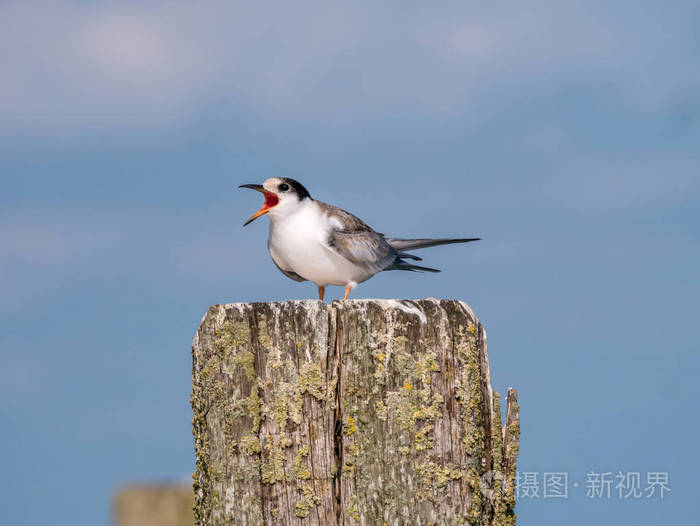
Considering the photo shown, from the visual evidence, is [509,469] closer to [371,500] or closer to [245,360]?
[371,500]

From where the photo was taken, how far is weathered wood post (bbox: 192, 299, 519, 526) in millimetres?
4031

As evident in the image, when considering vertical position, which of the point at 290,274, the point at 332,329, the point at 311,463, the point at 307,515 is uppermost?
the point at 290,274

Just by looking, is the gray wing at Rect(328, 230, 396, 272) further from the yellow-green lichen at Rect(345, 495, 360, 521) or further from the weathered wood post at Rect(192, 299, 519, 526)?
the yellow-green lichen at Rect(345, 495, 360, 521)

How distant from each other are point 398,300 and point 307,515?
1.19m

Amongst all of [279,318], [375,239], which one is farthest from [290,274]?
[279,318]

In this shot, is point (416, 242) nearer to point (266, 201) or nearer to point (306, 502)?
point (266, 201)

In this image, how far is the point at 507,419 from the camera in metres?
4.50

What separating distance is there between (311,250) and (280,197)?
531 millimetres

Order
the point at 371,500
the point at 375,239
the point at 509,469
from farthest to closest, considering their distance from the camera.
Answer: the point at 375,239, the point at 509,469, the point at 371,500

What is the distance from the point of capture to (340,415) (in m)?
4.05

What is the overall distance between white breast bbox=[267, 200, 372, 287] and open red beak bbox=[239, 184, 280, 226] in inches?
4.7

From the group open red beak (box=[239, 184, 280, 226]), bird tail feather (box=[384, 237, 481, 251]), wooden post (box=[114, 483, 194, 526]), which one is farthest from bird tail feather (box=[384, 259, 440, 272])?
wooden post (box=[114, 483, 194, 526])

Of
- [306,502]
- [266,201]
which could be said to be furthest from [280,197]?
[306,502]

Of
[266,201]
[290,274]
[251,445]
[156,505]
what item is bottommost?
[156,505]
